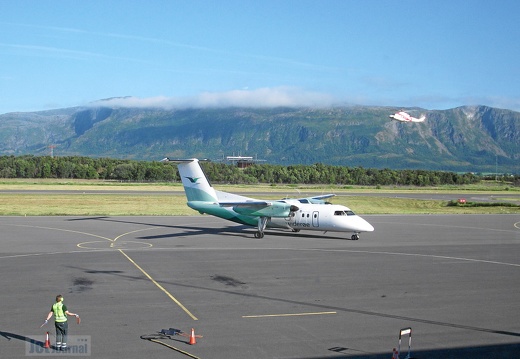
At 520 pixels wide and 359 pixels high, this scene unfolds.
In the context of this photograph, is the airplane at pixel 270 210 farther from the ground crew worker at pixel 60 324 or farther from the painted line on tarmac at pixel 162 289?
the ground crew worker at pixel 60 324

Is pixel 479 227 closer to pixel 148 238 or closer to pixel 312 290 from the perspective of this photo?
pixel 148 238

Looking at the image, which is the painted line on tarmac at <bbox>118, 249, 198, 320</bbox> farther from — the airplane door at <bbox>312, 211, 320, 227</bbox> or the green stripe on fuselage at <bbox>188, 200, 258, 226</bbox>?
the airplane door at <bbox>312, 211, 320, 227</bbox>

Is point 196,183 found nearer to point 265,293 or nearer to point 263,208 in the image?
point 263,208

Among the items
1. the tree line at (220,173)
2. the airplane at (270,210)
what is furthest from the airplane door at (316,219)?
the tree line at (220,173)

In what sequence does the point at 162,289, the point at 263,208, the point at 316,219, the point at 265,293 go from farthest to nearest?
the point at 263,208
the point at 316,219
the point at 162,289
the point at 265,293

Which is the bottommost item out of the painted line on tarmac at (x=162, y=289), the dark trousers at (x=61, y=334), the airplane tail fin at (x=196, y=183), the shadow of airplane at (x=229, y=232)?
the shadow of airplane at (x=229, y=232)

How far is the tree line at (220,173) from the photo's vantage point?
14212 centimetres

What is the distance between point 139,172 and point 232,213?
10180 cm

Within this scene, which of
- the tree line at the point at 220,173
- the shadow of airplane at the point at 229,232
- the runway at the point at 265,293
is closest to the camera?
the runway at the point at 265,293

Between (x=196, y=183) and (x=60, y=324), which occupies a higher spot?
(x=196, y=183)

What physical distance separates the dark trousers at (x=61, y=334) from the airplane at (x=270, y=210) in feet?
78.6

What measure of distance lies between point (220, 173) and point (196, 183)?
344 feet

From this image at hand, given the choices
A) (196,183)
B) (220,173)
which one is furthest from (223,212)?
(220,173)

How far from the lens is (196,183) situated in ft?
142
